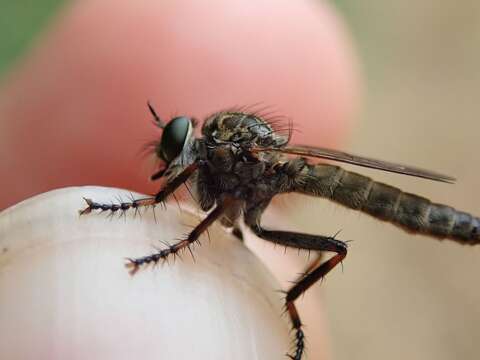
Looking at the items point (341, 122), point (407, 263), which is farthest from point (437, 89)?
point (341, 122)

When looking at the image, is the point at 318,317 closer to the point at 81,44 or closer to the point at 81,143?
the point at 81,143

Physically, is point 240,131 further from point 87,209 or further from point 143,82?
point 143,82

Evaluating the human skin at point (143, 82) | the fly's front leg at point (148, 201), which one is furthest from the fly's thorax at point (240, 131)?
the human skin at point (143, 82)

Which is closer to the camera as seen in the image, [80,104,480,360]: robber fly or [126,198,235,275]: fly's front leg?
[126,198,235,275]: fly's front leg

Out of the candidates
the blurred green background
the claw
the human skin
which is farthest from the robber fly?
the blurred green background

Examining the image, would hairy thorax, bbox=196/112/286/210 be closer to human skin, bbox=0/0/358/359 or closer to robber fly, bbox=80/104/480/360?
robber fly, bbox=80/104/480/360

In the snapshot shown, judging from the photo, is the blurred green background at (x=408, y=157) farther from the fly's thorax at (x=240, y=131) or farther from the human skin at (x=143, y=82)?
the fly's thorax at (x=240, y=131)
